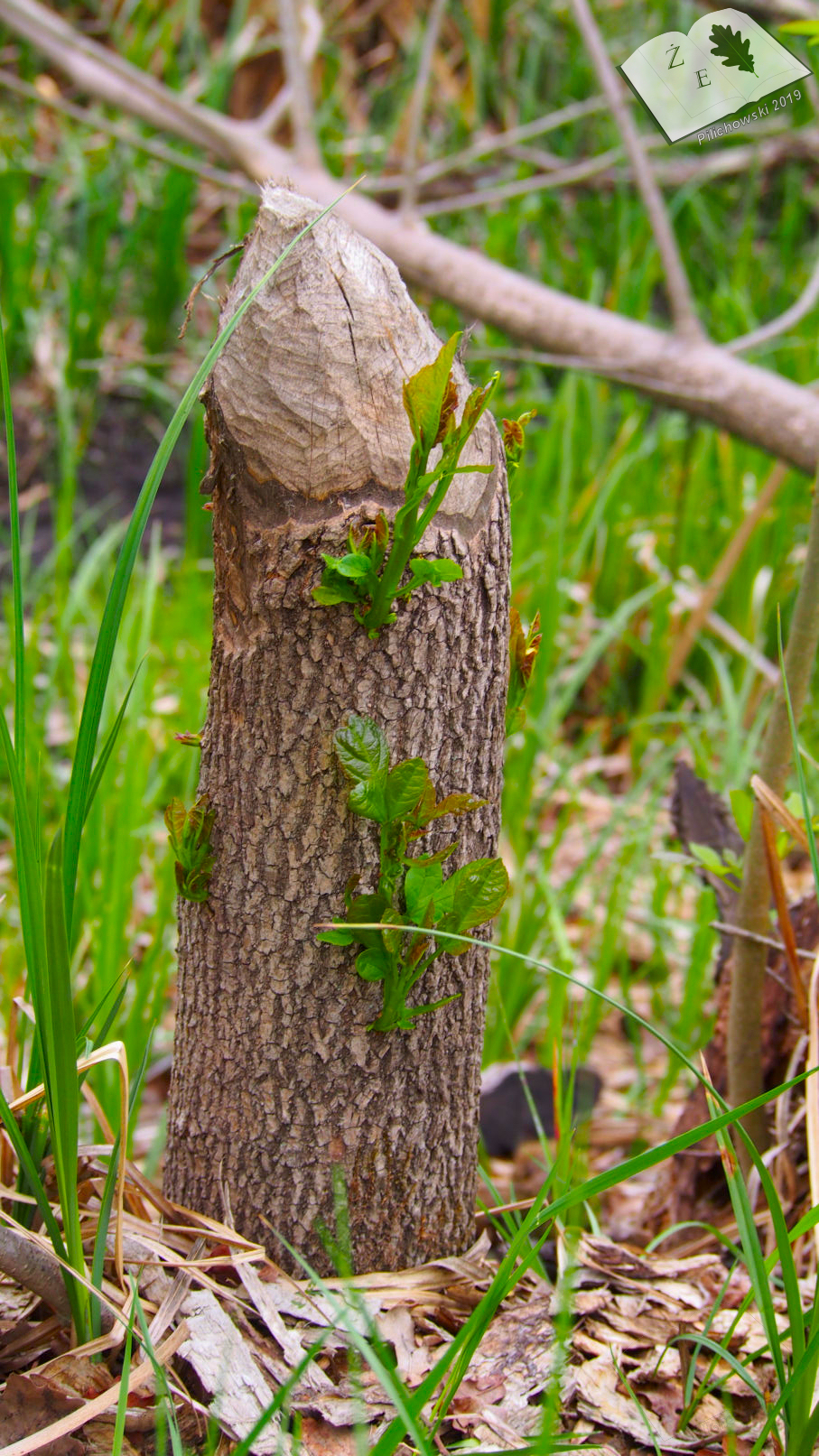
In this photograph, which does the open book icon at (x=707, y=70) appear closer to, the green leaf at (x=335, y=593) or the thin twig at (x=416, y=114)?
the green leaf at (x=335, y=593)

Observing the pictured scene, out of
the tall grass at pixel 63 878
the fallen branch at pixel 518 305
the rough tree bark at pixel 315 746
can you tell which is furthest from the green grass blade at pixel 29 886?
the fallen branch at pixel 518 305

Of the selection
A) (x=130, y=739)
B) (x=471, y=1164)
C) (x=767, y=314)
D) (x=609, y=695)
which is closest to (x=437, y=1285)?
(x=471, y=1164)

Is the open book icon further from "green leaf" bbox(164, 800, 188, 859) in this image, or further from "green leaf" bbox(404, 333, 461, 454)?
"green leaf" bbox(164, 800, 188, 859)

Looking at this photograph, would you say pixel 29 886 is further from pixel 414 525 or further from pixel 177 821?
pixel 414 525

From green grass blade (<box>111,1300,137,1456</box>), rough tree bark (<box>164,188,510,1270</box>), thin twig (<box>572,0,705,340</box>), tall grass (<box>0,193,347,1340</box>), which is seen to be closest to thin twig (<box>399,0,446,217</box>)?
thin twig (<box>572,0,705,340</box>)

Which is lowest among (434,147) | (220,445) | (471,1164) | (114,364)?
(471,1164)

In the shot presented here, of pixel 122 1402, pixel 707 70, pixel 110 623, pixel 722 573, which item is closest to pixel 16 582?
pixel 110 623

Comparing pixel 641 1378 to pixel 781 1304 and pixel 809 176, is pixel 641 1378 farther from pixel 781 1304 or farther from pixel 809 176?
pixel 809 176
